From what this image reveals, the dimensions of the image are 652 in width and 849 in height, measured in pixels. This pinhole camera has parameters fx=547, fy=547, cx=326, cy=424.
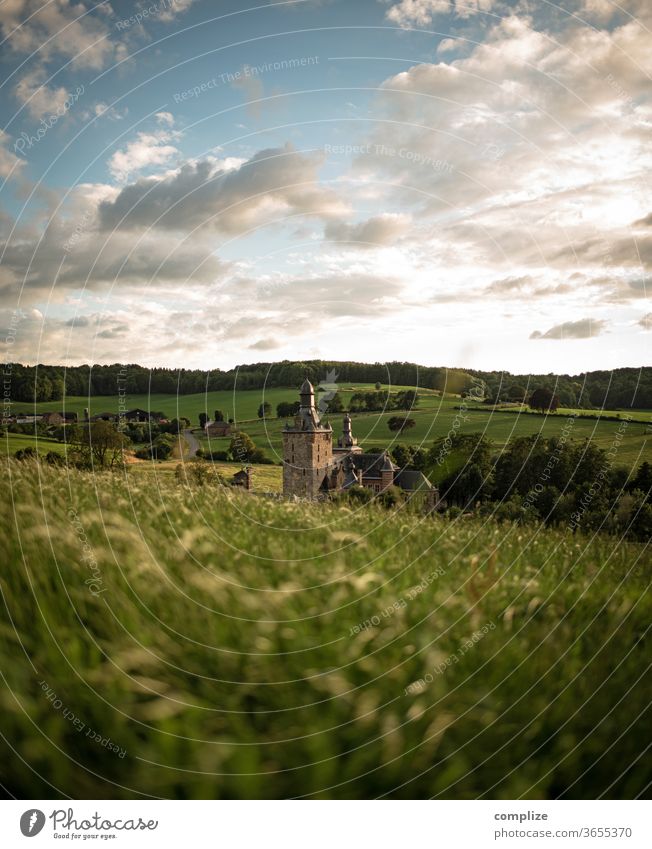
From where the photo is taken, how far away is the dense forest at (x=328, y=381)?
66.0ft

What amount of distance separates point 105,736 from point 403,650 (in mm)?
2140

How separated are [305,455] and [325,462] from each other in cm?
523

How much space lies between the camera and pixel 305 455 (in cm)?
11206

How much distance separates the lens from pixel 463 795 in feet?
11.4

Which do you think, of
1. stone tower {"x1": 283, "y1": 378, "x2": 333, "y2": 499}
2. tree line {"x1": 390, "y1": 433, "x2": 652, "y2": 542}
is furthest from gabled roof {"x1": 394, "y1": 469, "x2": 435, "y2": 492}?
stone tower {"x1": 283, "y1": 378, "x2": 333, "y2": 499}

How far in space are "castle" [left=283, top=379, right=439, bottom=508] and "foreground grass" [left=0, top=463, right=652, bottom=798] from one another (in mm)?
99399

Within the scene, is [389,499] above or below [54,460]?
below

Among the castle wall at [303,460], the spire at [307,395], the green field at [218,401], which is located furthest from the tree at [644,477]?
the castle wall at [303,460]

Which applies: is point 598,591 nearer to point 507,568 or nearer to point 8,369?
point 507,568

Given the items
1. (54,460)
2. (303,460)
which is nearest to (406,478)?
(303,460)

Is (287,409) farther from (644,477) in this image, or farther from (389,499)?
(389,499)

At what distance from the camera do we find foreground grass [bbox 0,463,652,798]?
3.23 metres

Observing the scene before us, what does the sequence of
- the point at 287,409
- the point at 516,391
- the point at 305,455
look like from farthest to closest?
the point at 305,455 < the point at 287,409 < the point at 516,391
